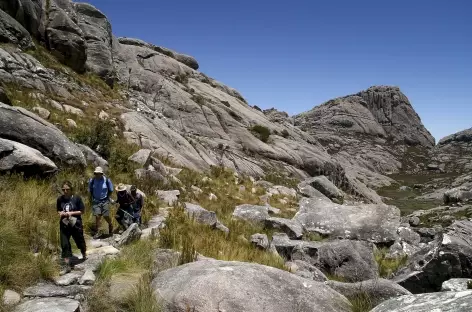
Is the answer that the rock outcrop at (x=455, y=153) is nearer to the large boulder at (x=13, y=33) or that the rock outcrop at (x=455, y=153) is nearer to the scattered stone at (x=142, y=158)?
the scattered stone at (x=142, y=158)

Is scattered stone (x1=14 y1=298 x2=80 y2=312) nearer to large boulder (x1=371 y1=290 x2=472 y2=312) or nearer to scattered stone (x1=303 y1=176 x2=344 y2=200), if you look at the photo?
large boulder (x1=371 y1=290 x2=472 y2=312)

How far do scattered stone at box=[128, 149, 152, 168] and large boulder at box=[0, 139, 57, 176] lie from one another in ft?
21.7

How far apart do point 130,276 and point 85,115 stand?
19.0m

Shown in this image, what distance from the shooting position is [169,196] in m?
16.4

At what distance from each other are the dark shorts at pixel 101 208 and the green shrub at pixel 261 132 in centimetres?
3246

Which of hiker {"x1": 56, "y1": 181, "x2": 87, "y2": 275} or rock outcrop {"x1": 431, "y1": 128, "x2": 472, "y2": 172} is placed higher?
rock outcrop {"x1": 431, "y1": 128, "x2": 472, "y2": 172}

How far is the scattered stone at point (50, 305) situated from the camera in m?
5.48

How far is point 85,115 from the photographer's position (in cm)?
2361

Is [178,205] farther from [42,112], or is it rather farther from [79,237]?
[42,112]

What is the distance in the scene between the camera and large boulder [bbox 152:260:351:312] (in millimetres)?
5785

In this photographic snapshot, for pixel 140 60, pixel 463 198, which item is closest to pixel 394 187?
pixel 463 198

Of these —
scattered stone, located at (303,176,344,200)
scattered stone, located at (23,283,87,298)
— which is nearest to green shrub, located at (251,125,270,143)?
scattered stone, located at (303,176,344,200)

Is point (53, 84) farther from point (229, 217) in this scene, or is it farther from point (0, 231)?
point (0, 231)

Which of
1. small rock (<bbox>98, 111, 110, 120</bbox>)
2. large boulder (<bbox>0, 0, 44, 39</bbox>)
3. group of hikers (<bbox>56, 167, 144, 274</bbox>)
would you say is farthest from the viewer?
large boulder (<bbox>0, 0, 44, 39</bbox>)
